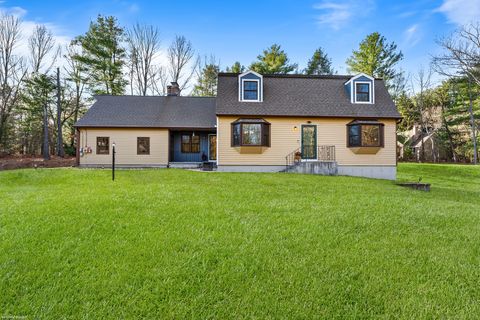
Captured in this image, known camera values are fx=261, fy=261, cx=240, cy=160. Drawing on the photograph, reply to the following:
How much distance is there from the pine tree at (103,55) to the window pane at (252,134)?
58.3 ft

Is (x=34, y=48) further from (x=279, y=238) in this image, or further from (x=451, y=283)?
(x=451, y=283)

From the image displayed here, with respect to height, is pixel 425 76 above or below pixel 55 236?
above

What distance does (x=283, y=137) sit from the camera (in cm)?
1401

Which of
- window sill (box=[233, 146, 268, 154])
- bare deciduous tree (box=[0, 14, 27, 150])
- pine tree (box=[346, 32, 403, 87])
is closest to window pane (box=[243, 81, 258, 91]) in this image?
window sill (box=[233, 146, 268, 154])

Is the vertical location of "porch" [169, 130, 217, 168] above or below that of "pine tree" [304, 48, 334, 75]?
below

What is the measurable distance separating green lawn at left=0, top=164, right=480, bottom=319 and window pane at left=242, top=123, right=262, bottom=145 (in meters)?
7.86

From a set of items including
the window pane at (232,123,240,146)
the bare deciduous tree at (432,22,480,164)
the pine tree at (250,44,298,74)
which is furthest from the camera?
the pine tree at (250,44,298,74)

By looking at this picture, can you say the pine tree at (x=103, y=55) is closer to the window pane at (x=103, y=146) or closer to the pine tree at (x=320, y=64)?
the window pane at (x=103, y=146)

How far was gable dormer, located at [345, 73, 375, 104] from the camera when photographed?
1462 centimetres

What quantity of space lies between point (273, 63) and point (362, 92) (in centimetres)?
1507

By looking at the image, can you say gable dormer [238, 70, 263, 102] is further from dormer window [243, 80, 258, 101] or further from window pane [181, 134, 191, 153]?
window pane [181, 134, 191, 153]

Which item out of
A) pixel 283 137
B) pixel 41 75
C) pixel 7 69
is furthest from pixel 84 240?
pixel 7 69

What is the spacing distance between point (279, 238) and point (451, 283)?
2.10 m

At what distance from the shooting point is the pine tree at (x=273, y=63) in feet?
90.6
